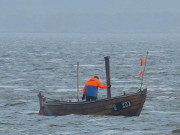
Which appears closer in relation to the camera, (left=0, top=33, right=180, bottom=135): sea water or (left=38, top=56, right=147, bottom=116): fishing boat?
(left=0, top=33, right=180, bottom=135): sea water

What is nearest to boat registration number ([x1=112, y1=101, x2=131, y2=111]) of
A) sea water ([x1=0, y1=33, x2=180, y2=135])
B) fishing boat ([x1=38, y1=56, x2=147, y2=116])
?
fishing boat ([x1=38, y1=56, x2=147, y2=116])

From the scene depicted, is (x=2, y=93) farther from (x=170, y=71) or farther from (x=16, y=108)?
(x=170, y=71)

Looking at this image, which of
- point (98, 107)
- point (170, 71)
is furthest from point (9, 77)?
point (98, 107)

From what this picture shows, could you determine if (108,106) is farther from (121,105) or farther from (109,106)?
(121,105)

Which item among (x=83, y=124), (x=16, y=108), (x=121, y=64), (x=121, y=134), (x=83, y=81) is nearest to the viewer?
(x=121, y=134)

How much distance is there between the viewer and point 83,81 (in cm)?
5047

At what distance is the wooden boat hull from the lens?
2952 centimetres

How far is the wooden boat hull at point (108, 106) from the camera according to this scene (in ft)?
96.8

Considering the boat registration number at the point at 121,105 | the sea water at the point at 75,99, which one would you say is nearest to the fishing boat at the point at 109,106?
the boat registration number at the point at 121,105

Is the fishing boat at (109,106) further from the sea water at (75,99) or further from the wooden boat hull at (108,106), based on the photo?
the sea water at (75,99)

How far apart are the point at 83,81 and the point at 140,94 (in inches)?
828

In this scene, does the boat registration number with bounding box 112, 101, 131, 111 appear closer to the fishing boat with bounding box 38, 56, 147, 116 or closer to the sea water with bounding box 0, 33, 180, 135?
the fishing boat with bounding box 38, 56, 147, 116

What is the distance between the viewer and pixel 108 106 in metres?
29.7

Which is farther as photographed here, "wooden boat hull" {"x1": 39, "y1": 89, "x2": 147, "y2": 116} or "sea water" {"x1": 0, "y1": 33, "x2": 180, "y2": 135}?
"wooden boat hull" {"x1": 39, "y1": 89, "x2": 147, "y2": 116}
